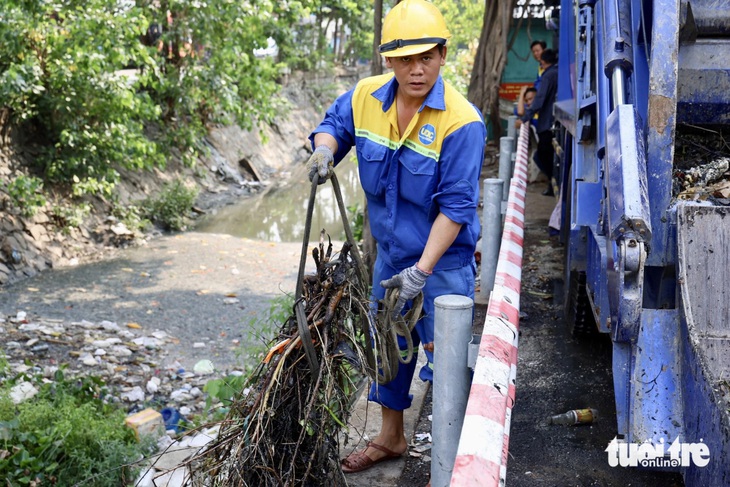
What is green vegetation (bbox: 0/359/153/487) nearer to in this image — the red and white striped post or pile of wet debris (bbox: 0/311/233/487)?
pile of wet debris (bbox: 0/311/233/487)

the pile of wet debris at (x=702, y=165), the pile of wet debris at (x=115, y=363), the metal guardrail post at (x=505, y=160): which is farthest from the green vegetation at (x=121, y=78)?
the pile of wet debris at (x=702, y=165)

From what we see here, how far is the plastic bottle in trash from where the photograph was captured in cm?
349

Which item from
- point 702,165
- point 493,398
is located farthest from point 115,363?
point 493,398

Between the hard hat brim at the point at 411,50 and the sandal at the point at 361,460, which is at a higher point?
the hard hat brim at the point at 411,50

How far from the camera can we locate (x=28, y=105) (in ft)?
32.1

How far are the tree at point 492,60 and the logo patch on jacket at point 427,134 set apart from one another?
8.26 m

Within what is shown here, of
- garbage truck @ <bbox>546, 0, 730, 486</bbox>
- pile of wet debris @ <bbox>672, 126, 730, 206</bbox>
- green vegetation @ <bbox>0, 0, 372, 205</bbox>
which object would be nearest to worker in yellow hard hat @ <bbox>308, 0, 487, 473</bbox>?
garbage truck @ <bbox>546, 0, 730, 486</bbox>

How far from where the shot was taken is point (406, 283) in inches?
108

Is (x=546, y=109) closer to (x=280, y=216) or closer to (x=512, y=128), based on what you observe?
(x=512, y=128)

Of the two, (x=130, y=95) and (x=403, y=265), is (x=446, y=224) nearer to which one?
(x=403, y=265)

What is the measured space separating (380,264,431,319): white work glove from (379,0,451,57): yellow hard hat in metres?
0.76

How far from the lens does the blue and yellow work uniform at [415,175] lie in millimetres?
2746

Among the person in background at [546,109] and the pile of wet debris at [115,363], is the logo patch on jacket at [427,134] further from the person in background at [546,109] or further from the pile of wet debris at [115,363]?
the person in background at [546,109]

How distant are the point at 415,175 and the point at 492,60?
921 centimetres
